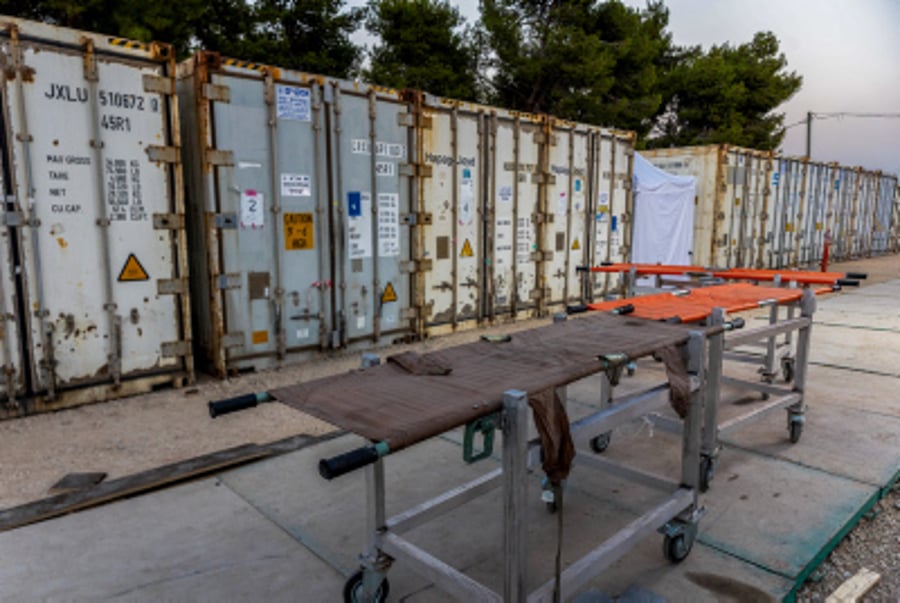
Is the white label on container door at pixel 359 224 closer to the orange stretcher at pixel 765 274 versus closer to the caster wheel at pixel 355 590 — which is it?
the orange stretcher at pixel 765 274

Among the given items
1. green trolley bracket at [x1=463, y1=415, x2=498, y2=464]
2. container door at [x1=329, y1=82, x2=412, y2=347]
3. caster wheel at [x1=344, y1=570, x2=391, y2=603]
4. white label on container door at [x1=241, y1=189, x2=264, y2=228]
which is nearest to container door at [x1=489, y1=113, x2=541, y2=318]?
container door at [x1=329, y1=82, x2=412, y2=347]

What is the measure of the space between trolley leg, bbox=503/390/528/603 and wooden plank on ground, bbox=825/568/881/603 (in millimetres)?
1584

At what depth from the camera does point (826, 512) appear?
3.38 metres

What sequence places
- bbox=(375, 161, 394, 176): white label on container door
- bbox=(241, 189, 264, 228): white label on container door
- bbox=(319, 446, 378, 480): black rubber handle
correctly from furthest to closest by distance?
bbox=(375, 161, 394, 176): white label on container door → bbox=(241, 189, 264, 228): white label on container door → bbox=(319, 446, 378, 480): black rubber handle

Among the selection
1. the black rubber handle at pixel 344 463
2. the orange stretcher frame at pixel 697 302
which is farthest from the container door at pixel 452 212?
the black rubber handle at pixel 344 463

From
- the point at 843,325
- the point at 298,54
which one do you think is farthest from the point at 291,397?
the point at 298,54

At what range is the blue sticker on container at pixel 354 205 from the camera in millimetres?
6702

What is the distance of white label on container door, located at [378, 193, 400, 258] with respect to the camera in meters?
7.05

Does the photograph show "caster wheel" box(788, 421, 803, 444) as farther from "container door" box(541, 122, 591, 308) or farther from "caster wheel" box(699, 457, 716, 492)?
"container door" box(541, 122, 591, 308)

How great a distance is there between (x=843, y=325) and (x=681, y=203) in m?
3.57

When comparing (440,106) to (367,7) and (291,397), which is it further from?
(367,7)

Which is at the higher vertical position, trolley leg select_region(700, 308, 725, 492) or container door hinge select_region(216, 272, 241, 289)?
container door hinge select_region(216, 272, 241, 289)

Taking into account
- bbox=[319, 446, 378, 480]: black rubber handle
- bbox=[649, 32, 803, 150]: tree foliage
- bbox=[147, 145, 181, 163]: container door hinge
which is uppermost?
bbox=[649, 32, 803, 150]: tree foliage

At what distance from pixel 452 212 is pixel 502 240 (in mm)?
1030
